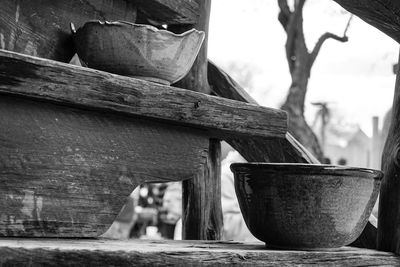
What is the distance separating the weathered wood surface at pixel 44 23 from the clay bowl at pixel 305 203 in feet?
2.37

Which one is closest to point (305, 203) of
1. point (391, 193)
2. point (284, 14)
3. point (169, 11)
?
point (391, 193)

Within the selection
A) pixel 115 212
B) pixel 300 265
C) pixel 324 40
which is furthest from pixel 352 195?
pixel 324 40

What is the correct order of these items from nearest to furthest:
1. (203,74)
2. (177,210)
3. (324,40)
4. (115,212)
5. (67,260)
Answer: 1. (67,260)
2. (115,212)
3. (203,74)
4. (324,40)
5. (177,210)

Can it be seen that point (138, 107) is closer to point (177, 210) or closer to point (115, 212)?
point (115, 212)

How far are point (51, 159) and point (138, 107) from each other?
0.27m

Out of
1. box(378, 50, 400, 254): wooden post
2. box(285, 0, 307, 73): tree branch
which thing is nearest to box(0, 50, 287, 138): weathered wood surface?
box(378, 50, 400, 254): wooden post

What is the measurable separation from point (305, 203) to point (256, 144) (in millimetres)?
804

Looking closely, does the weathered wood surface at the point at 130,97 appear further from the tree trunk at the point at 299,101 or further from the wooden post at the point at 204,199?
the tree trunk at the point at 299,101

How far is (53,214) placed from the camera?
181 cm

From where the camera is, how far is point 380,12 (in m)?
2.45

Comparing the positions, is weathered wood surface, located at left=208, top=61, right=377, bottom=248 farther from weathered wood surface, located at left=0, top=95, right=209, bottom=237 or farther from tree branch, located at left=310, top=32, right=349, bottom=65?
tree branch, located at left=310, top=32, right=349, bottom=65

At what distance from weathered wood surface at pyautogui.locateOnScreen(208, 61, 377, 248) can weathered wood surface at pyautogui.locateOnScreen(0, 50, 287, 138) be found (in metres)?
0.60

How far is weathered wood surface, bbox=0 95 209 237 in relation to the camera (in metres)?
1.74

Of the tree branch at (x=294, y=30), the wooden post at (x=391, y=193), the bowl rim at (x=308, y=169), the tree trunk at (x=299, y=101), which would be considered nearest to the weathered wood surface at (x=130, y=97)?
the bowl rim at (x=308, y=169)
